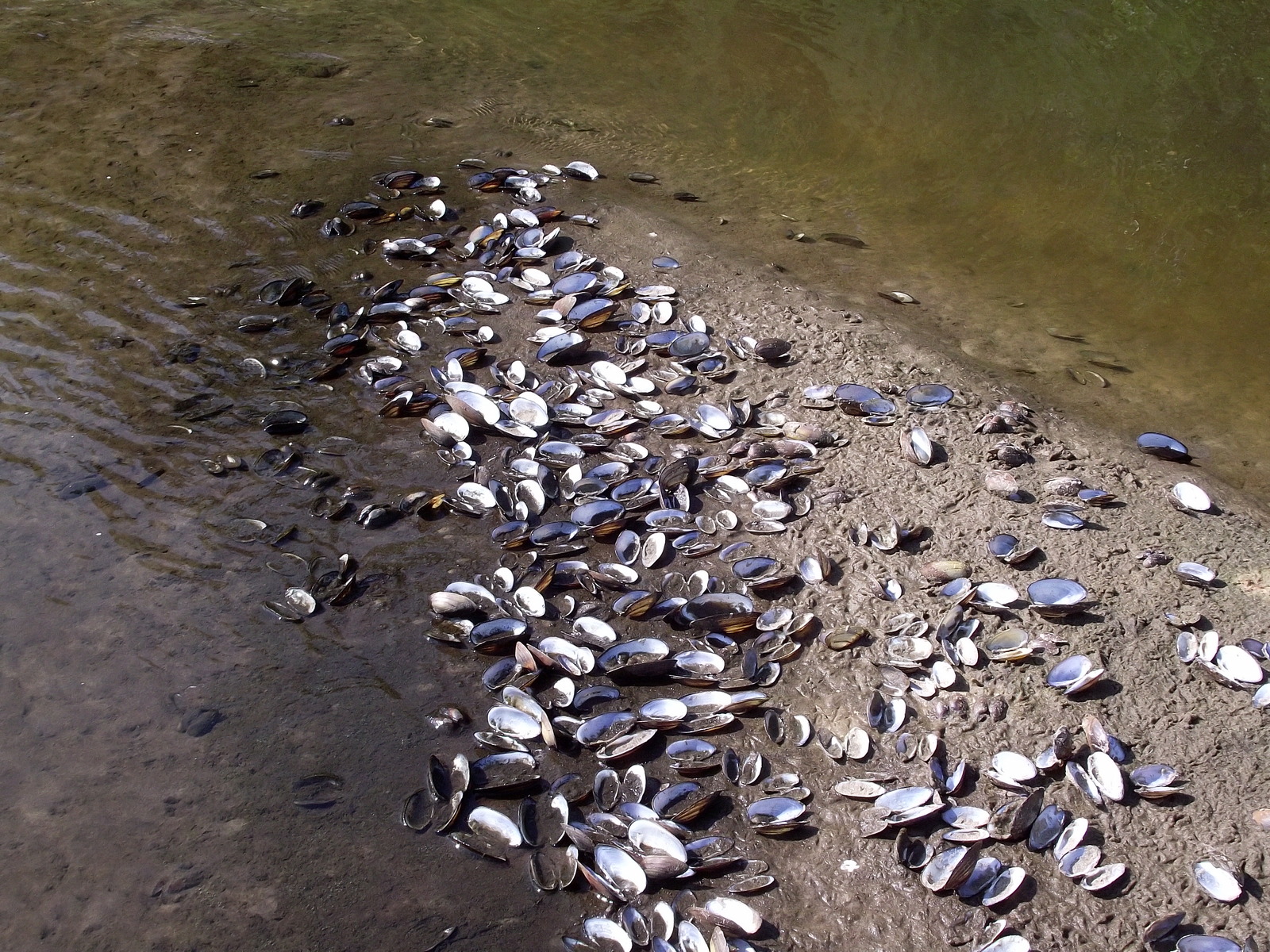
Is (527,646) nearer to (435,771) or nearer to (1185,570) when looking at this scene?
(435,771)

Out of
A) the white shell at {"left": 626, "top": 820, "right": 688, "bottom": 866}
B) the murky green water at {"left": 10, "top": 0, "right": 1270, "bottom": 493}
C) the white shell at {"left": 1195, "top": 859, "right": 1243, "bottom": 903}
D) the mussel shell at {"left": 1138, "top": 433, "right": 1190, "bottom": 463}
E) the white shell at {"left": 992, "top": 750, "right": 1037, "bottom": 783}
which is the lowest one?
the white shell at {"left": 626, "top": 820, "right": 688, "bottom": 866}

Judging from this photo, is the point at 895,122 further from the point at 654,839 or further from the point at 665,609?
the point at 654,839

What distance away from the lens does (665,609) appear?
335cm

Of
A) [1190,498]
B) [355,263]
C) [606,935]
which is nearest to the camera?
[606,935]

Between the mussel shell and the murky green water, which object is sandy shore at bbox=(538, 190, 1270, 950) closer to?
the mussel shell

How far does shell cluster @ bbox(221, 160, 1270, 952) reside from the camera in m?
2.71

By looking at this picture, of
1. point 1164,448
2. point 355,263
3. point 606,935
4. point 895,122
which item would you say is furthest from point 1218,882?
point 895,122

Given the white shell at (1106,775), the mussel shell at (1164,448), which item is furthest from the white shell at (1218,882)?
the mussel shell at (1164,448)

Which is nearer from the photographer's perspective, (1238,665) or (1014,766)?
(1014,766)

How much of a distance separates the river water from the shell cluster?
19 centimetres

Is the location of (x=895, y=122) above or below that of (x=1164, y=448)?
above

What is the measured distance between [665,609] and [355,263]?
8.89 feet

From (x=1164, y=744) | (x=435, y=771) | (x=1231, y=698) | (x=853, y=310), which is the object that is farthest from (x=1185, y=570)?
(x=435, y=771)

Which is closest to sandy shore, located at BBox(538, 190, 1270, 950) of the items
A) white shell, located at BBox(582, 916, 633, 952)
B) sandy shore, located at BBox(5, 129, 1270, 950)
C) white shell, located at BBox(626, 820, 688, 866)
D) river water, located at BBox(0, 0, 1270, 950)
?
sandy shore, located at BBox(5, 129, 1270, 950)
